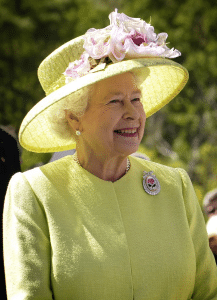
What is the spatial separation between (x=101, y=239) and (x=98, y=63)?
0.89 meters

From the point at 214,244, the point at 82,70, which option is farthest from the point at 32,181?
the point at 214,244

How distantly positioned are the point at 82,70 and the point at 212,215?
185 cm

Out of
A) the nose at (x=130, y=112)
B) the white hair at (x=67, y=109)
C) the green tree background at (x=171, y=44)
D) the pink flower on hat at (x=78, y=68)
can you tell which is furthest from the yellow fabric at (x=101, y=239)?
the green tree background at (x=171, y=44)

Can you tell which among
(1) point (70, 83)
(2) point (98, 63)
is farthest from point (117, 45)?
(1) point (70, 83)

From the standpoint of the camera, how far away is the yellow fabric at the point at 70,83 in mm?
2014

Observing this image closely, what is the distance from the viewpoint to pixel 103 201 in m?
2.24

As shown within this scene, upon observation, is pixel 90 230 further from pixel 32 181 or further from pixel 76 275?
pixel 32 181

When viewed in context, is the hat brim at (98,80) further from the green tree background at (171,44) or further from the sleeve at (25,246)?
the green tree background at (171,44)

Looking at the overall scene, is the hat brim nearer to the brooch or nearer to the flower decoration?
the flower decoration

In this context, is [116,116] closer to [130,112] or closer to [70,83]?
[130,112]

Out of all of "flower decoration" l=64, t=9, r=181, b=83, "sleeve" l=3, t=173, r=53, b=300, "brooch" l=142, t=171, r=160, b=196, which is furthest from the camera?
"brooch" l=142, t=171, r=160, b=196

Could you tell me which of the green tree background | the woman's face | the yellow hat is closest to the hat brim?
the yellow hat

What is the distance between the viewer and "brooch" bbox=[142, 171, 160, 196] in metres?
2.35

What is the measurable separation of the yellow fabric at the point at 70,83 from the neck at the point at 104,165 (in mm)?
243
